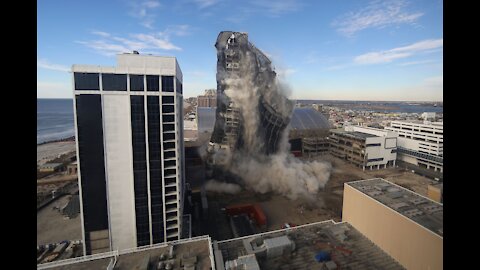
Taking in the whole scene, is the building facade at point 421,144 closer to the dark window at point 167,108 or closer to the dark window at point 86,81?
the dark window at point 167,108

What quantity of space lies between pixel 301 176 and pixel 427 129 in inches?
1320

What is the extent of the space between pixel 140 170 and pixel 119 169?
1751 millimetres

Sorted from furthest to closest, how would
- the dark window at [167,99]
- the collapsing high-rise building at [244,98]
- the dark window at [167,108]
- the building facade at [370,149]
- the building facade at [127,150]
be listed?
1. the building facade at [370,149]
2. the collapsing high-rise building at [244,98]
3. the dark window at [167,108]
4. the dark window at [167,99]
5. the building facade at [127,150]

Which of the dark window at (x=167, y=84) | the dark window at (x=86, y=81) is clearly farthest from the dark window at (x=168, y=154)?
the dark window at (x=86, y=81)

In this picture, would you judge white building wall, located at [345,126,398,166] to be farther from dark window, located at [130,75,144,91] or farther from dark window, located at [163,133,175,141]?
dark window, located at [130,75,144,91]

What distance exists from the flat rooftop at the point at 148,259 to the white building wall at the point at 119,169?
6277mm

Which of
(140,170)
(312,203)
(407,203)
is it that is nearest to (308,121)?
(312,203)

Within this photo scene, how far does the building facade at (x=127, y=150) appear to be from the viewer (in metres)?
21.8

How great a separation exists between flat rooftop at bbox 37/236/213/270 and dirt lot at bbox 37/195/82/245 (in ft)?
48.1

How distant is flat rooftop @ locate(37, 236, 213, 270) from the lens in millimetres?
16234

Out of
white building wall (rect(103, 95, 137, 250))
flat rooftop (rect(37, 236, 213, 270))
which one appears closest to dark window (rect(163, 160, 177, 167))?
white building wall (rect(103, 95, 137, 250))

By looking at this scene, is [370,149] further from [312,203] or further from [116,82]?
[116,82]
